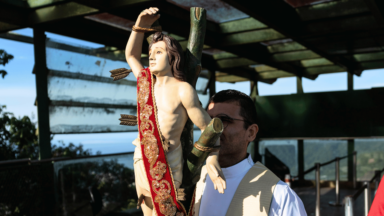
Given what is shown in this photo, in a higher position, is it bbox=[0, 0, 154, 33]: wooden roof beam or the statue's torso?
bbox=[0, 0, 154, 33]: wooden roof beam

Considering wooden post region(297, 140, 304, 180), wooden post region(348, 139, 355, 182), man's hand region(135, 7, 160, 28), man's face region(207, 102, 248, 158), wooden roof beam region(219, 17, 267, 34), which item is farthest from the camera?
wooden post region(297, 140, 304, 180)

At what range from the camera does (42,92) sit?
18.5 feet

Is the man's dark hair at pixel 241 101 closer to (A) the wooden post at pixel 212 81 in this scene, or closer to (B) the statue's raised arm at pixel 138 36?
(B) the statue's raised arm at pixel 138 36

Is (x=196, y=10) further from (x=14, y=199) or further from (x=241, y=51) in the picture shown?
(x=241, y=51)

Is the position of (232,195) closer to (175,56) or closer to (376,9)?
(175,56)

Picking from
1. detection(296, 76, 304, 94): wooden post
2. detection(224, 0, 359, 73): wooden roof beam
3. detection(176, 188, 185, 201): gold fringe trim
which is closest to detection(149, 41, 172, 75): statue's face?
detection(176, 188, 185, 201): gold fringe trim

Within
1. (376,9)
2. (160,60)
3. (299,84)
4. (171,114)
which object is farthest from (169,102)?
(299,84)

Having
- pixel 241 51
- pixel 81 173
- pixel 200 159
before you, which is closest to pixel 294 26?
pixel 241 51

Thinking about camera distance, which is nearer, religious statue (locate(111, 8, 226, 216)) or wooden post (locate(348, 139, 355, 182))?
religious statue (locate(111, 8, 226, 216))

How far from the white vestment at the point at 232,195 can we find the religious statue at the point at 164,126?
1.16ft

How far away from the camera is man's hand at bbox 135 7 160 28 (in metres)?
1.57

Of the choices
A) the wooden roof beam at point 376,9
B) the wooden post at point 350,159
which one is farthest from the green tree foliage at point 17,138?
the wooden post at point 350,159

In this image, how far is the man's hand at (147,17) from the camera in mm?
1566

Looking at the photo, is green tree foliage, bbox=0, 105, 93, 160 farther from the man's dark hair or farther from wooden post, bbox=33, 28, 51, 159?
the man's dark hair
